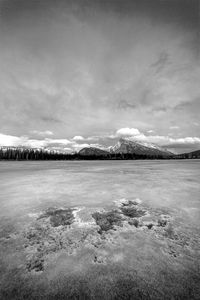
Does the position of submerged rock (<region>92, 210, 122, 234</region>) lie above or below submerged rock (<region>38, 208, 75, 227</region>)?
above

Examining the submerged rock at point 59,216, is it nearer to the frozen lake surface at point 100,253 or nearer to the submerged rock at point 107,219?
the frozen lake surface at point 100,253

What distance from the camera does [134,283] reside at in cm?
333

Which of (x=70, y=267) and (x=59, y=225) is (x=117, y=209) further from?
(x=70, y=267)

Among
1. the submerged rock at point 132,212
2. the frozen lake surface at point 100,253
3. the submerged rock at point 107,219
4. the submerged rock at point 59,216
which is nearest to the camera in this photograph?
the frozen lake surface at point 100,253

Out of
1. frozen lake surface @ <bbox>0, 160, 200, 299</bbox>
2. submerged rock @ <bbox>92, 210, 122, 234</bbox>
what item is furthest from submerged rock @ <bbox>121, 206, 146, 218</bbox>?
submerged rock @ <bbox>92, 210, 122, 234</bbox>

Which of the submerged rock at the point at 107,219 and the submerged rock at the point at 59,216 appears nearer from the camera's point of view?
the submerged rock at the point at 107,219

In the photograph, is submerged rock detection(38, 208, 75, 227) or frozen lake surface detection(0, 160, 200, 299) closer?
frozen lake surface detection(0, 160, 200, 299)

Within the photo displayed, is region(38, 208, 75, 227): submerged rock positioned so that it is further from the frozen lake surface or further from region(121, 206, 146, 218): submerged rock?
region(121, 206, 146, 218): submerged rock

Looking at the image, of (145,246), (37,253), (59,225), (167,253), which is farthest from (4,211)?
(167,253)

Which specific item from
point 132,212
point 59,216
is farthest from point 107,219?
point 59,216

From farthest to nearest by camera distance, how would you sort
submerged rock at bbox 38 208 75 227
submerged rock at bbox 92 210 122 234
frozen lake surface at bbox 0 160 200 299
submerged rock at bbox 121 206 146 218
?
submerged rock at bbox 121 206 146 218 → submerged rock at bbox 38 208 75 227 → submerged rock at bbox 92 210 122 234 → frozen lake surface at bbox 0 160 200 299

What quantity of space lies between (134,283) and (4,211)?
711 centimetres

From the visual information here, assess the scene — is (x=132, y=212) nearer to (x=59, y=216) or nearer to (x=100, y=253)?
(x=100, y=253)

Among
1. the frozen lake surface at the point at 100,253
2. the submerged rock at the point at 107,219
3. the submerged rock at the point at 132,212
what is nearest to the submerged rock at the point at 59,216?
the frozen lake surface at the point at 100,253
